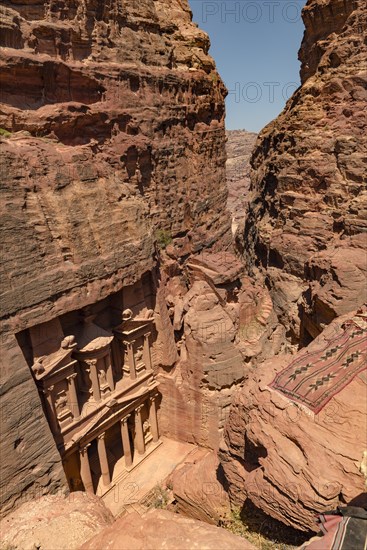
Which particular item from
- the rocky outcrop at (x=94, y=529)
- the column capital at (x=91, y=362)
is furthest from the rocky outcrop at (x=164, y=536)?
the column capital at (x=91, y=362)

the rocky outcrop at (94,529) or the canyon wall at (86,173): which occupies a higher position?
the canyon wall at (86,173)

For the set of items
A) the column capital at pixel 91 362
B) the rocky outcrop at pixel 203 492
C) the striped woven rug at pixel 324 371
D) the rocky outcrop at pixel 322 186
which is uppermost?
the rocky outcrop at pixel 322 186

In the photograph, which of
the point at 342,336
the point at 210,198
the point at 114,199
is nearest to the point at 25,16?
the point at 114,199

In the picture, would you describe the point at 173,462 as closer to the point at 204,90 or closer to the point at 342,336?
the point at 342,336

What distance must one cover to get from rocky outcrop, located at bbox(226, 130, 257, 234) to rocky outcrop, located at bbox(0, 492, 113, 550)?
47.7 meters

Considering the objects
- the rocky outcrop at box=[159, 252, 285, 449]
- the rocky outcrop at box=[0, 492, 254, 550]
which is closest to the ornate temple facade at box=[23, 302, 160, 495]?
the rocky outcrop at box=[159, 252, 285, 449]

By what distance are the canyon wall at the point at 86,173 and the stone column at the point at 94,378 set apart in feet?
4.85

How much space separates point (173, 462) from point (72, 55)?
15.4 m

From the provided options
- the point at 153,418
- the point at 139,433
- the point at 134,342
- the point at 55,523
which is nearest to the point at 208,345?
the point at 134,342

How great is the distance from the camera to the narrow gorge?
8953mm

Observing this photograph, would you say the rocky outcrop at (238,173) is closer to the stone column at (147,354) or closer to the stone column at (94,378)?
the stone column at (147,354)

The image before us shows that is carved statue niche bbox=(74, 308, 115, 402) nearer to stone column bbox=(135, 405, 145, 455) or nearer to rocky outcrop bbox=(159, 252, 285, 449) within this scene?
stone column bbox=(135, 405, 145, 455)

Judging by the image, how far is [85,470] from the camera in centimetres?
1394

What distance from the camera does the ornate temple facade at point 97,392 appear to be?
12.3 meters
